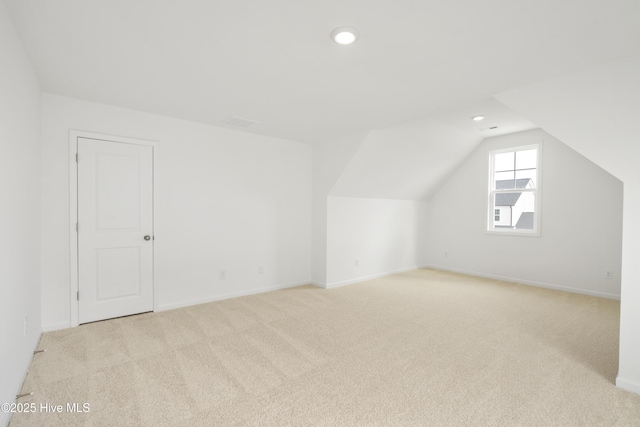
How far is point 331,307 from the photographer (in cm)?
376

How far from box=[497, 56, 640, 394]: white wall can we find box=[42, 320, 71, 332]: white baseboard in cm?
497

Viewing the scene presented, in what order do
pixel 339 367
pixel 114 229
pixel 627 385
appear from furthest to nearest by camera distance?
pixel 114 229 → pixel 339 367 → pixel 627 385

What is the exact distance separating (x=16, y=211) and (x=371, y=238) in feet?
15.1

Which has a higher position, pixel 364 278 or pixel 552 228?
pixel 552 228

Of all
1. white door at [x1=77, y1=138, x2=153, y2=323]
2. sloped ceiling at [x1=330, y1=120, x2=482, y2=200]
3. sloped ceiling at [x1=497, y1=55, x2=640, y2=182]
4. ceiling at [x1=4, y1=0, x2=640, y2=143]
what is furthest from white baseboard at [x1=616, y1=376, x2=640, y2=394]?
white door at [x1=77, y1=138, x2=153, y2=323]

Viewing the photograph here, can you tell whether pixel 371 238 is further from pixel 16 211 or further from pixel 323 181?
pixel 16 211

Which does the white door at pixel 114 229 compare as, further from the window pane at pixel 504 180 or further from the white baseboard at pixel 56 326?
the window pane at pixel 504 180

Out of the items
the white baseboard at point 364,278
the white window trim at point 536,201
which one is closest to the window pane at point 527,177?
the white window trim at point 536,201

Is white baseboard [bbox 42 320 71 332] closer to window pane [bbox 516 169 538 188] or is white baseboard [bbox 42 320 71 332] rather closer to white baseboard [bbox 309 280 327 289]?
white baseboard [bbox 309 280 327 289]

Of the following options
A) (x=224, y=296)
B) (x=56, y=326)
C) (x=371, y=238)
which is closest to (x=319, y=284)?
(x=371, y=238)

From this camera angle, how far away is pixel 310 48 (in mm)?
2008

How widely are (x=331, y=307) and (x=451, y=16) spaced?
10.7 feet

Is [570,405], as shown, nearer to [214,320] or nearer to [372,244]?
[214,320]

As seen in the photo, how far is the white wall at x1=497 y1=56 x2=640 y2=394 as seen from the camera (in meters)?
2.06
